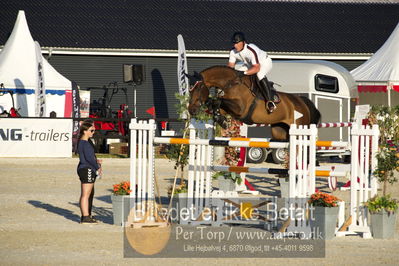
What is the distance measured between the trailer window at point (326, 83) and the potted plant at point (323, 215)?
12215 mm

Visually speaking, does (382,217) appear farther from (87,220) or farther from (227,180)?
(227,180)

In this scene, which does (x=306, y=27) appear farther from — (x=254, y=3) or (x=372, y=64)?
(x=372, y=64)

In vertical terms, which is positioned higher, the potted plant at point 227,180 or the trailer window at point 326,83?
the trailer window at point 326,83

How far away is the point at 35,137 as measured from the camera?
23.2 m

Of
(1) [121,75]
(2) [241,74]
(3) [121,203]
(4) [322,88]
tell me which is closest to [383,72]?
(4) [322,88]

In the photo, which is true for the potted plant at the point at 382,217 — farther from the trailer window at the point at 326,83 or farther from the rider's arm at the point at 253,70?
the trailer window at the point at 326,83

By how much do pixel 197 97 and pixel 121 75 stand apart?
21.5 m

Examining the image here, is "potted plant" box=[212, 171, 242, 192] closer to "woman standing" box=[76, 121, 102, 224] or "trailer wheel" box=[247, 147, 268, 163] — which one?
"woman standing" box=[76, 121, 102, 224]

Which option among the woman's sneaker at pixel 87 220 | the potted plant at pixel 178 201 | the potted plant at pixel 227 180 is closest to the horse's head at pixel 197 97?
the potted plant at pixel 178 201

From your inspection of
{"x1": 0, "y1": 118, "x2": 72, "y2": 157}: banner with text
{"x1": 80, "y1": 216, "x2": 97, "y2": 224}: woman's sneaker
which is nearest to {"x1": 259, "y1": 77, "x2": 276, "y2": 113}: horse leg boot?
{"x1": 80, "y1": 216, "x2": 97, "y2": 224}: woman's sneaker

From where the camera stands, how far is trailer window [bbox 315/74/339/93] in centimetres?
2261

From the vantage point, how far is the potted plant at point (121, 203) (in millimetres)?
11508

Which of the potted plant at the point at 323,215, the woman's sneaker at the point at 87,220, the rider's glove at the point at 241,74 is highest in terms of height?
the rider's glove at the point at 241,74

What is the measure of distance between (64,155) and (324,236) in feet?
45.3
